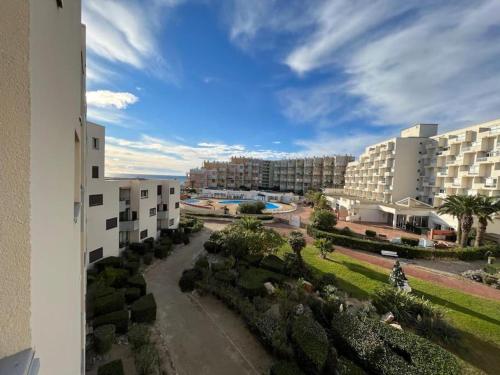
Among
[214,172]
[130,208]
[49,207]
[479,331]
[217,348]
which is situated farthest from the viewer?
[214,172]

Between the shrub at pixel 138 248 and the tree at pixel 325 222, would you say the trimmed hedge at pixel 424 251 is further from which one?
the shrub at pixel 138 248

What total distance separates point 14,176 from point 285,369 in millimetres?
10338

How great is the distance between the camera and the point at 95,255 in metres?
16.4

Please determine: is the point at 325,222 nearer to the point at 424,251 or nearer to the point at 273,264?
the point at 424,251

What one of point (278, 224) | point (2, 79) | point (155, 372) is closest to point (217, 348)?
point (155, 372)

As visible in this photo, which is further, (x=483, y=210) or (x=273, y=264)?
(x=483, y=210)

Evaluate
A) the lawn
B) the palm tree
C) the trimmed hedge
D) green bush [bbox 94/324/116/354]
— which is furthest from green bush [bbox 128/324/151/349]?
the palm tree

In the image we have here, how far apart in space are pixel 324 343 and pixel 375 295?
606 cm

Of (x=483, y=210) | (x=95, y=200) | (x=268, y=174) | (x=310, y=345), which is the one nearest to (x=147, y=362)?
(x=310, y=345)

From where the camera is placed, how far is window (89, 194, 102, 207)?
52.3 feet

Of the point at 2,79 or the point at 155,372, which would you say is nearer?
the point at 2,79

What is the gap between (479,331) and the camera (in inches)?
469

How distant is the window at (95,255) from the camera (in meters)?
16.0

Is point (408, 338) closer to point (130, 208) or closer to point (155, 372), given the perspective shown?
point (155, 372)
